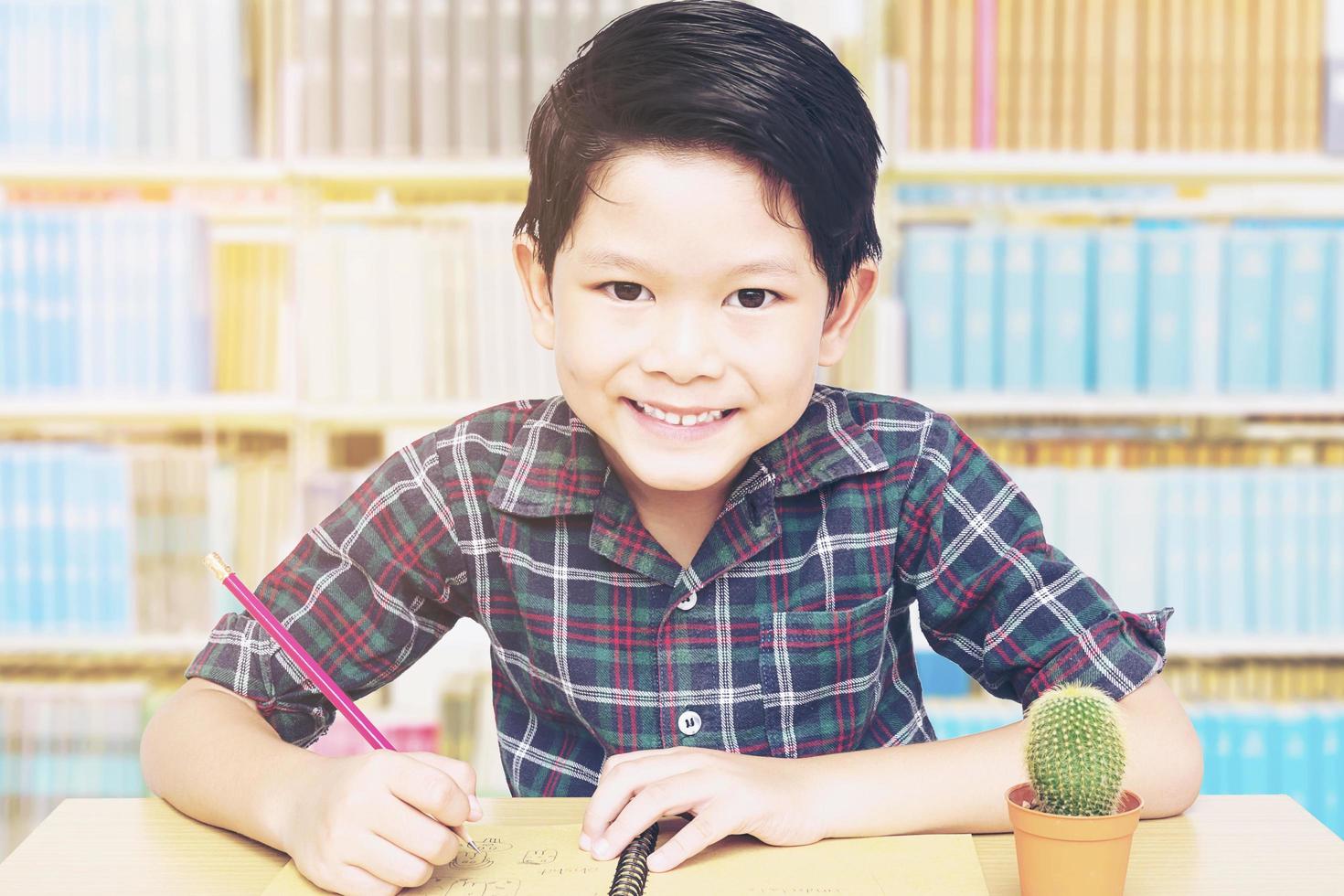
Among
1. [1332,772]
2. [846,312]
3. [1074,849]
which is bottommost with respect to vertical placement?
[1332,772]

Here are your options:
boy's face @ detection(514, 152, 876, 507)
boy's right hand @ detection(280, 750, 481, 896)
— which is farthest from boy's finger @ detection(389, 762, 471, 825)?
boy's face @ detection(514, 152, 876, 507)

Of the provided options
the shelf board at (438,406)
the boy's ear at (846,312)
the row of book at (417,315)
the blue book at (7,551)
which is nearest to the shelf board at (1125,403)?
the shelf board at (438,406)

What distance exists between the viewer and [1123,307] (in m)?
1.96

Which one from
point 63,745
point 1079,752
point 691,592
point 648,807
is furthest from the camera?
point 63,745

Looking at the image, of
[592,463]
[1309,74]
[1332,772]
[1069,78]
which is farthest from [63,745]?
[1309,74]

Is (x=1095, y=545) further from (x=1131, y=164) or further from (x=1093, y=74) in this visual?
(x=1093, y=74)

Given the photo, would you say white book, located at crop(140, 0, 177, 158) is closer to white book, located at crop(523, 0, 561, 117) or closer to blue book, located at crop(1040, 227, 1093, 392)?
white book, located at crop(523, 0, 561, 117)

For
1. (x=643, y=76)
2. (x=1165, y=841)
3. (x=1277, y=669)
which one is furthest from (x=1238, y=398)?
(x=643, y=76)

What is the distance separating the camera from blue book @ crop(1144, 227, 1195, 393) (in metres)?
1.96

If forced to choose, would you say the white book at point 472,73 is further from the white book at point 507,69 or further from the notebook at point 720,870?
the notebook at point 720,870

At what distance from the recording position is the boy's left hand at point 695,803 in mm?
638

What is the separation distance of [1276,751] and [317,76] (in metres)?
1.91

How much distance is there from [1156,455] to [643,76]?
5.26ft

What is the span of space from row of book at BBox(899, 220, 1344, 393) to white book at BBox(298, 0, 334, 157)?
951 mm
